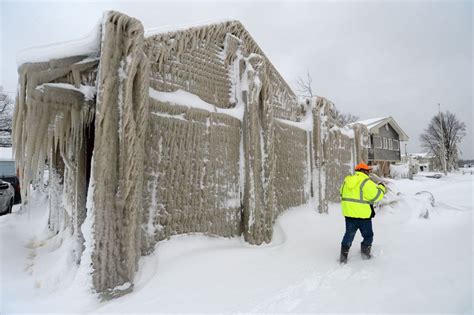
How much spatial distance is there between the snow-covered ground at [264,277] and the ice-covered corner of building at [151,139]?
25cm

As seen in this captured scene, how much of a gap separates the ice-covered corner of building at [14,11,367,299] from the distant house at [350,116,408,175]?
21866 millimetres

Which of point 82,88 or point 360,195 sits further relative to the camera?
point 360,195

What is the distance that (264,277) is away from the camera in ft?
10.9

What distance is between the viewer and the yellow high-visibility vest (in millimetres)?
3859

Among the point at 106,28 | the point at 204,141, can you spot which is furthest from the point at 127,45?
the point at 204,141

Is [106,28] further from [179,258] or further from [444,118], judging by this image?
[444,118]

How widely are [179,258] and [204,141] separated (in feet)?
5.66

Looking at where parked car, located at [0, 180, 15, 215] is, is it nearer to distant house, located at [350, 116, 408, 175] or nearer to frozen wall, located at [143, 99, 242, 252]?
frozen wall, located at [143, 99, 242, 252]

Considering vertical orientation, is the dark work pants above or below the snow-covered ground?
above

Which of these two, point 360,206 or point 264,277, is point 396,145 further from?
point 264,277

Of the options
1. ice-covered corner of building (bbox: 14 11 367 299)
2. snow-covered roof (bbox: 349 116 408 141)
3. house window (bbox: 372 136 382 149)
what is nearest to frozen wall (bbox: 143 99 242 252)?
ice-covered corner of building (bbox: 14 11 367 299)

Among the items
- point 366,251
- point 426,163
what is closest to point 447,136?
point 426,163

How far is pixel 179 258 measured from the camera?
3.53 m

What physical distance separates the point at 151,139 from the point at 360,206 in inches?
120
